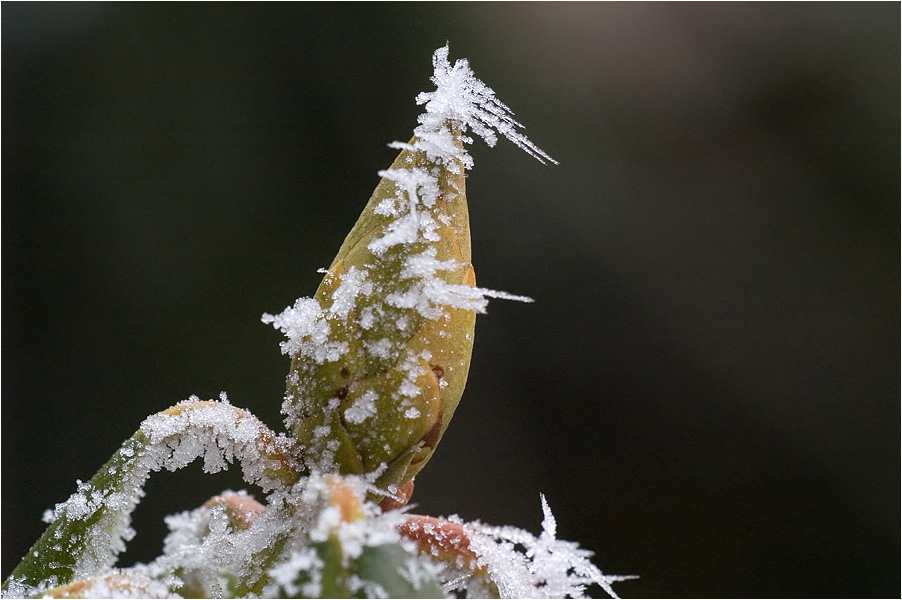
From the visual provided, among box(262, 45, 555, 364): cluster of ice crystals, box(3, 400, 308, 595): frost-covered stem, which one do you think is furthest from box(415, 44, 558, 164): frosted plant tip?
box(3, 400, 308, 595): frost-covered stem

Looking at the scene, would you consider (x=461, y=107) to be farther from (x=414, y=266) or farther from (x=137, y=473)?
(x=137, y=473)

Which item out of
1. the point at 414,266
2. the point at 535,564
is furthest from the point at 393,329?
the point at 535,564

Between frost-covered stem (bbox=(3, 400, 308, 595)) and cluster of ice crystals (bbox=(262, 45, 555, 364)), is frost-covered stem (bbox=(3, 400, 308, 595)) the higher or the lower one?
the lower one

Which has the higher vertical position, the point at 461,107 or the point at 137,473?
the point at 461,107

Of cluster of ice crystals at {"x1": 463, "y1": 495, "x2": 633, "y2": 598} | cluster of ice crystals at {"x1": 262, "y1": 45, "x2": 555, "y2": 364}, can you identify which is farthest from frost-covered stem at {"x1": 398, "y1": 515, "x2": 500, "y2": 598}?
cluster of ice crystals at {"x1": 262, "y1": 45, "x2": 555, "y2": 364}

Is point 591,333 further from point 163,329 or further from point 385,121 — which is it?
point 163,329

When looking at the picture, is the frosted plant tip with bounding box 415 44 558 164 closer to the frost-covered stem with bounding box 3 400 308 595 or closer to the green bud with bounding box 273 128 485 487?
the green bud with bounding box 273 128 485 487

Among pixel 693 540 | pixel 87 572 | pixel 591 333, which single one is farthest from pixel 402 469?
pixel 693 540

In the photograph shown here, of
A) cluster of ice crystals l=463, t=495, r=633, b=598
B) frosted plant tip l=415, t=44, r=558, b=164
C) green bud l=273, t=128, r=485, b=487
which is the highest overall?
frosted plant tip l=415, t=44, r=558, b=164
